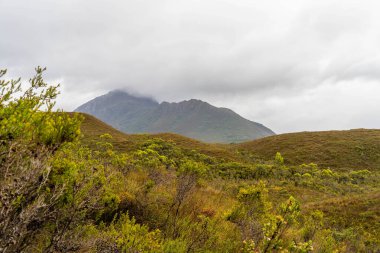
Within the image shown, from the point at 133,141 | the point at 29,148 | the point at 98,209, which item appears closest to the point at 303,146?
the point at 133,141

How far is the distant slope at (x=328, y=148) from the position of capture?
44284 millimetres

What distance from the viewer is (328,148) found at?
4956 cm

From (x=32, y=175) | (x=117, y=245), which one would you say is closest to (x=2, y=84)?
(x=32, y=175)

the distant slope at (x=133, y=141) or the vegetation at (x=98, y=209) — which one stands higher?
the distant slope at (x=133, y=141)

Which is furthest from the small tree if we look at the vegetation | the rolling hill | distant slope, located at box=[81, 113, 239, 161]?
the rolling hill

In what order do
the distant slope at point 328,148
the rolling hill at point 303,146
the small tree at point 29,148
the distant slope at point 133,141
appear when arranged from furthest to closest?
the distant slope at point 328,148, the rolling hill at point 303,146, the distant slope at point 133,141, the small tree at point 29,148

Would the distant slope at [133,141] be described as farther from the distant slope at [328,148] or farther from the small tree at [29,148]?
the small tree at [29,148]

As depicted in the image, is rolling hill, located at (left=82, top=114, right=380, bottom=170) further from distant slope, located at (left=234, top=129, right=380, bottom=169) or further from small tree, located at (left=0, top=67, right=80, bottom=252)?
small tree, located at (left=0, top=67, right=80, bottom=252)

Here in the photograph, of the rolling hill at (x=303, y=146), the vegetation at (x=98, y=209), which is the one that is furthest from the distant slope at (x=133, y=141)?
the vegetation at (x=98, y=209)

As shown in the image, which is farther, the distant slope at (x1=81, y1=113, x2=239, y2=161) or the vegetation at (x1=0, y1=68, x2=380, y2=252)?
the distant slope at (x1=81, y1=113, x2=239, y2=161)

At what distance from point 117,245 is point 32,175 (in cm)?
179

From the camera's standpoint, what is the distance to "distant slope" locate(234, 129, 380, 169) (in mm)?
44284

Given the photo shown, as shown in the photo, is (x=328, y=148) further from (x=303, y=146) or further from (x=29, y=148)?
(x=29, y=148)

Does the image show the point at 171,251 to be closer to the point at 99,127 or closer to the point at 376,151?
the point at 99,127
